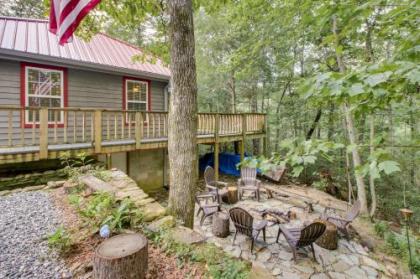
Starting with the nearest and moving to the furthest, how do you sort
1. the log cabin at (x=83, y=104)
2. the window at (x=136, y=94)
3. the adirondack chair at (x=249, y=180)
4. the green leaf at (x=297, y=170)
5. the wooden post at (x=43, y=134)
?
1. the green leaf at (x=297, y=170)
2. the wooden post at (x=43, y=134)
3. the log cabin at (x=83, y=104)
4. the adirondack chair at (x=249, y=180)
5. the window at (x=136, y=94)

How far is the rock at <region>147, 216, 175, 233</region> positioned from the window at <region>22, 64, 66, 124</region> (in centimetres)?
513

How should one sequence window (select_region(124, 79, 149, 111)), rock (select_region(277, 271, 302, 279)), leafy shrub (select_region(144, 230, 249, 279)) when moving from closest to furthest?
leafy shrub (select_region(144, 230, 249, 279)), rock (select_region(277, 271, 302, 279)), window (select_region(124, 79, 149, 111))

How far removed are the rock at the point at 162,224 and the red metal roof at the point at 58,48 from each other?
588 centimetres

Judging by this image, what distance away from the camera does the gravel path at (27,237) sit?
1974 millimetres

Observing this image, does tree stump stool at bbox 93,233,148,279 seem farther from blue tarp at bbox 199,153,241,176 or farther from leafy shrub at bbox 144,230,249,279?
blue tarp at bbox 199,153,241,176

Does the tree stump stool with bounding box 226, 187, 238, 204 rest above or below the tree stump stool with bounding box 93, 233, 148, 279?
below

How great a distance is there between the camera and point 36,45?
6207 mm

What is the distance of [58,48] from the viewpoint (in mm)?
6625

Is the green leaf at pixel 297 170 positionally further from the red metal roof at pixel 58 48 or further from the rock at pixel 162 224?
the red metal roof at pixel 58 48

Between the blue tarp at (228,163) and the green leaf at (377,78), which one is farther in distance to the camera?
the blue tarp at (228,163)

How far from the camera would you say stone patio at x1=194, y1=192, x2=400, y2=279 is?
3.78m

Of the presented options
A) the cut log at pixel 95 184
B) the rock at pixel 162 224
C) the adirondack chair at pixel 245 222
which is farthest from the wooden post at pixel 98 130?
the adirondack chair at pixel 245 222

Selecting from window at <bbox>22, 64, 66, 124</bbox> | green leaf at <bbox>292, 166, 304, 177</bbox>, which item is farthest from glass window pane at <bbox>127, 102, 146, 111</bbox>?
green leaf at <bbox>292, 166, 304, 177</bbox>

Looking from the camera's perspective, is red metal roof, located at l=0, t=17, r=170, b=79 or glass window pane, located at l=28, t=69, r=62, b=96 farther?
glass window pane, located at l=28, t=69, r=62, b=96
